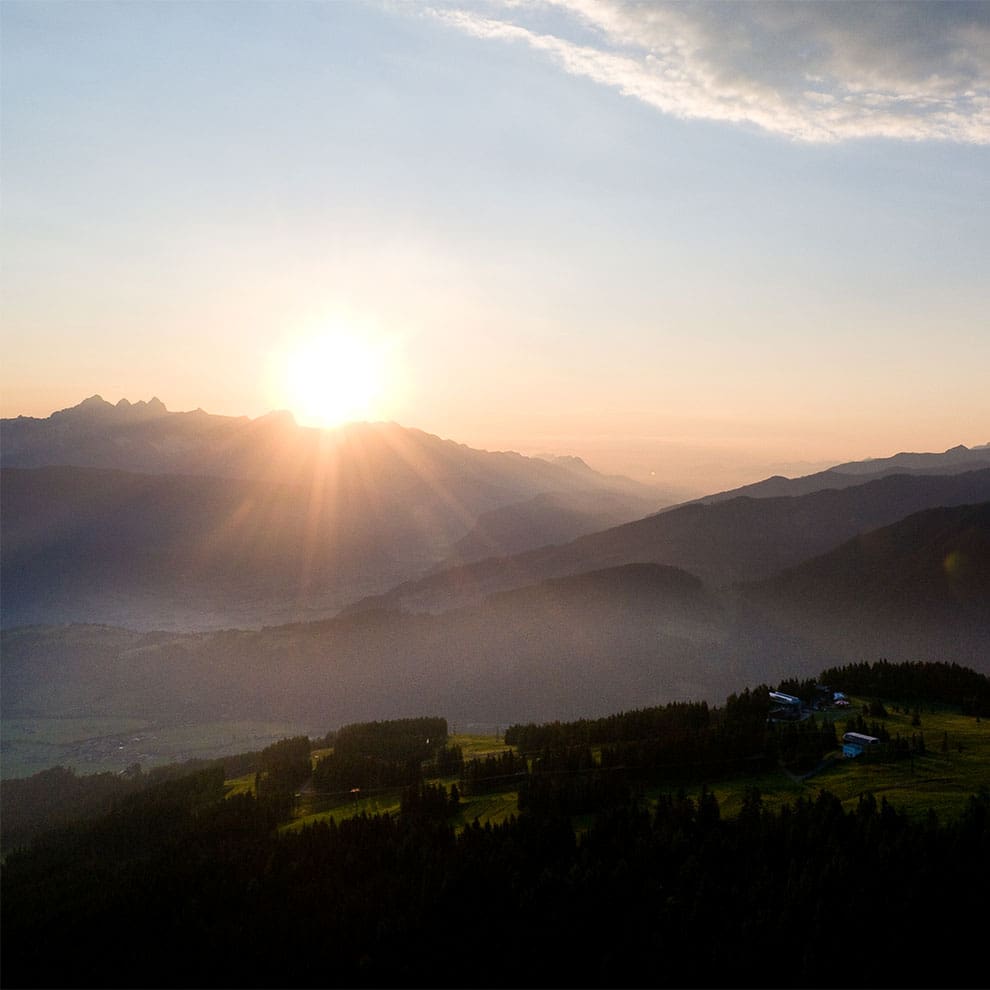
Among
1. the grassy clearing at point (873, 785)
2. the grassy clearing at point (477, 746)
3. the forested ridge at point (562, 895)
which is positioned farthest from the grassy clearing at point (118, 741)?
the forested ridge at point (562, 895)

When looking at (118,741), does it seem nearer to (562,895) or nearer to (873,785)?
(562,895)

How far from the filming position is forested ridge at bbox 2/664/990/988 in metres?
32.0

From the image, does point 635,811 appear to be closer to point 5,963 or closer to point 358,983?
point 358,983

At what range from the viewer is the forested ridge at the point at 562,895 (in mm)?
32000

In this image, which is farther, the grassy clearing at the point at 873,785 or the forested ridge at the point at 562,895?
the grassy clearing at the point at 873,785

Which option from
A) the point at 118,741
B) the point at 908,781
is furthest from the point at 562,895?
the point at 118,741

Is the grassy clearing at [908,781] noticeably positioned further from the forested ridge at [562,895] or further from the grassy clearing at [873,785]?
the forested ridge at [562,895]

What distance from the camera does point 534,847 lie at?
44.5 m

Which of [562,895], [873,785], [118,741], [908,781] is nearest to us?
[562,895]

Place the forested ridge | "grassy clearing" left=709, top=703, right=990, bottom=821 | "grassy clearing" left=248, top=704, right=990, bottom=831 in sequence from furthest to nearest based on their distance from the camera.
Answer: "grassy clearing" left=248, top=704, right=990, bottom=831, "grassy clearing" left=709, top=703, right=990, bottom=821, the forested ridge

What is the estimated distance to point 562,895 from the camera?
38.3m

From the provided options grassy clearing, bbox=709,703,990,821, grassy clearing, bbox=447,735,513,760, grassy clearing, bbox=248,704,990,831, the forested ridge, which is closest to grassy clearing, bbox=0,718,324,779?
grassy clearing, bbox=447,735,513,760

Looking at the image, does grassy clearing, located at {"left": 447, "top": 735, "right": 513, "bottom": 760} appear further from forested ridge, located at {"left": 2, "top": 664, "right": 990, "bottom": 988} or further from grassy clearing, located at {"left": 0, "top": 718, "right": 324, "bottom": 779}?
grassy clearing, located at {"left": 0, "top": 718, "right": 324, "bottom": 779}

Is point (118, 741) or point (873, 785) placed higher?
point (873, 785)
